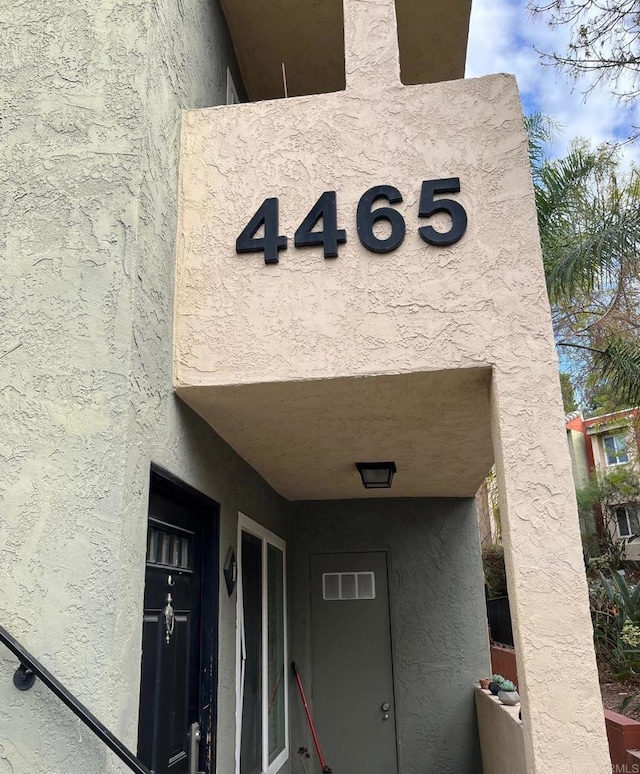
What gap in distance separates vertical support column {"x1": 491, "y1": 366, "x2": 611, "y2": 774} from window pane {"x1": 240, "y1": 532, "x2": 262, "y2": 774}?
2.35 metres

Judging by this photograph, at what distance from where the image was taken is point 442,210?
3627 millimetres

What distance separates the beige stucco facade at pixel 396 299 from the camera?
312cm

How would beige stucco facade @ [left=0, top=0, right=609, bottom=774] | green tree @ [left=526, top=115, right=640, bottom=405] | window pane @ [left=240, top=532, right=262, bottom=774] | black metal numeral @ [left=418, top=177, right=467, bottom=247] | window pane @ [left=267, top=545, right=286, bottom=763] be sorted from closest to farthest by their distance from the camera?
beige stucco facade @ [left=0, top=0, right=609, bottom=774] < black metal numeral @ [left=418, top=177, right=467, bottom=247] < window pane @ [left=240, top=532, right=262, bottom=774] < window pane @ [left=267, top=545, right=286, bottom=763] < green tree @ [left=526, top=115, right=640, bottom=405]

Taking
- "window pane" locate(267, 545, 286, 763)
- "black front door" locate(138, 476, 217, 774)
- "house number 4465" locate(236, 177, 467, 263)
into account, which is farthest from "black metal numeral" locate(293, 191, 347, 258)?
"window pane" locate(267, 545, 286, 763)

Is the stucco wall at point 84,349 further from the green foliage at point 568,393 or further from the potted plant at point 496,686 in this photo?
the green foliage at point 568,393

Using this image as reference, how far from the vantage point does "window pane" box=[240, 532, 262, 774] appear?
4824 mm

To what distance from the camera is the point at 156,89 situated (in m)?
3.50

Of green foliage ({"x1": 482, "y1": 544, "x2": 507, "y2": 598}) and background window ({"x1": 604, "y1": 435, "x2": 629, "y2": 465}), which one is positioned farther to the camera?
background window ({"x1": 604, "y1": 435, "x2": 629, "y2": 465})

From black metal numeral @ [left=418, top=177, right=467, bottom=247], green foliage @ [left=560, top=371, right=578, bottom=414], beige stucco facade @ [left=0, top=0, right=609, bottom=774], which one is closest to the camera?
beige stucco facade @ [left=0, top=0, right=609, bottom=774]

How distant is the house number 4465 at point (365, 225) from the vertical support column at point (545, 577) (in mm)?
856

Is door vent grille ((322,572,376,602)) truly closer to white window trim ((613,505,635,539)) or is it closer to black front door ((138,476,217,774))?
black front door ((138,476,217,774))

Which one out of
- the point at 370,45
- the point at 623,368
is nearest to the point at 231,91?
the point at 370,45

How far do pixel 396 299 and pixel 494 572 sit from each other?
1607 centimetres

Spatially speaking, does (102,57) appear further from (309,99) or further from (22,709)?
(22,709)
